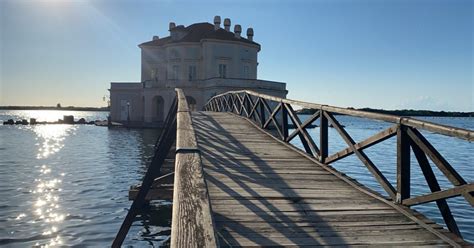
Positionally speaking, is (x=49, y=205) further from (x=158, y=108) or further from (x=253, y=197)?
(x=158, y=108)

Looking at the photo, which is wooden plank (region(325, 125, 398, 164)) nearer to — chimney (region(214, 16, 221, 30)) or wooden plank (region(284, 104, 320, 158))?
wooden plank (region(284, 104, 320, 158))

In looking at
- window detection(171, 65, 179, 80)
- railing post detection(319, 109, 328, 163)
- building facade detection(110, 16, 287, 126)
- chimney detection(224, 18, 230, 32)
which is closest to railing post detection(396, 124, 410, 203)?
railing post detection(319, 109, 328, 163)

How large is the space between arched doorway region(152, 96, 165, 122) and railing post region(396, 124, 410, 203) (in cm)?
4554

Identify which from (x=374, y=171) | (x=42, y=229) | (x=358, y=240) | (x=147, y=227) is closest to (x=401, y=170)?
(x=374, y=171)

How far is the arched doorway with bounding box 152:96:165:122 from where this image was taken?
159 ft

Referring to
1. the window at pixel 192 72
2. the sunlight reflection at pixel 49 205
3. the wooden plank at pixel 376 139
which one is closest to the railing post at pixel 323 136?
the wooden plank at pixel 376 139

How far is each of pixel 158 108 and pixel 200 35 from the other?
36.8 ft

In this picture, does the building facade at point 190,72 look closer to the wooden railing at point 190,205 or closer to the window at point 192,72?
the window at point 192,72

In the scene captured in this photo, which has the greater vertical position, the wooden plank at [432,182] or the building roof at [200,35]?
the building roof at [200,35]

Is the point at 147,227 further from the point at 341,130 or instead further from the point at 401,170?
the point at 401,170

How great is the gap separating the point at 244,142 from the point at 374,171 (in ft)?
14.3

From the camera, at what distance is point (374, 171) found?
16.3ft

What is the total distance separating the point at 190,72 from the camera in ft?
156

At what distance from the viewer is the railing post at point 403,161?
436cm
